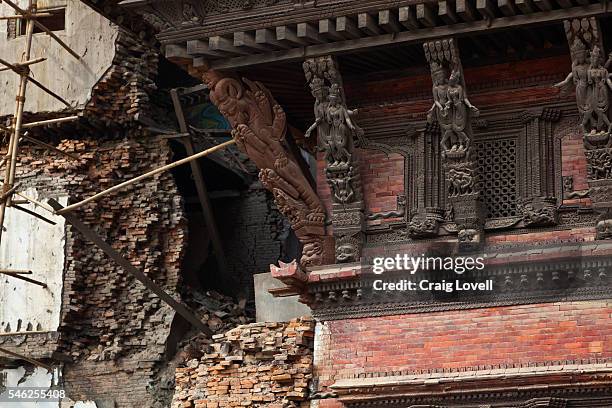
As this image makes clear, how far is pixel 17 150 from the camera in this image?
79.2 ft

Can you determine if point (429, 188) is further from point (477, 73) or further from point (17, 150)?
point (17, 150)

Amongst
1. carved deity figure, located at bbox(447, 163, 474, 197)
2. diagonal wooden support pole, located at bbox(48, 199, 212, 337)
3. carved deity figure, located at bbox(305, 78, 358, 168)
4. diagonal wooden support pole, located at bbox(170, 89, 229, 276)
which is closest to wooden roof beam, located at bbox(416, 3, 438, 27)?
carved deity figure, located at bbox(305, 78, 358, 168)

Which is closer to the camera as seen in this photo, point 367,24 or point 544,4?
point 544,4

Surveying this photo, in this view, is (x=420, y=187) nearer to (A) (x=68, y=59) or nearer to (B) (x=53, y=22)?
(A) (x=68, y=59)

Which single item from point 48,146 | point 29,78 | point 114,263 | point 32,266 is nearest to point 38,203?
point 48,146

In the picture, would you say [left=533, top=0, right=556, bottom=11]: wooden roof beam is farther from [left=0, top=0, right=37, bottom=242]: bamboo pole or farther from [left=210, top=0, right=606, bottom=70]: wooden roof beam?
[left=0, top=0, right=37, bottom=242]: bamboo pole

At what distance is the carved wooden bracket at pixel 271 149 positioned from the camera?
19703mm

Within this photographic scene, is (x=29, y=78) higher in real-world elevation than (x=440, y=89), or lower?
higher

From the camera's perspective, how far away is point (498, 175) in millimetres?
19422

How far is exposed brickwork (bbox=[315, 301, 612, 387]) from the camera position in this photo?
1848cm

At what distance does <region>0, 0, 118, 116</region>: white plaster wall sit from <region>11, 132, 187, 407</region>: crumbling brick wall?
582 mm

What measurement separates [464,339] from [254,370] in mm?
2227

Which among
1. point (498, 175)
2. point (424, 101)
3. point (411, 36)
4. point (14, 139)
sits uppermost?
point (14, 139)

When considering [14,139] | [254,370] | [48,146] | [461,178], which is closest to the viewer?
[461,178]
